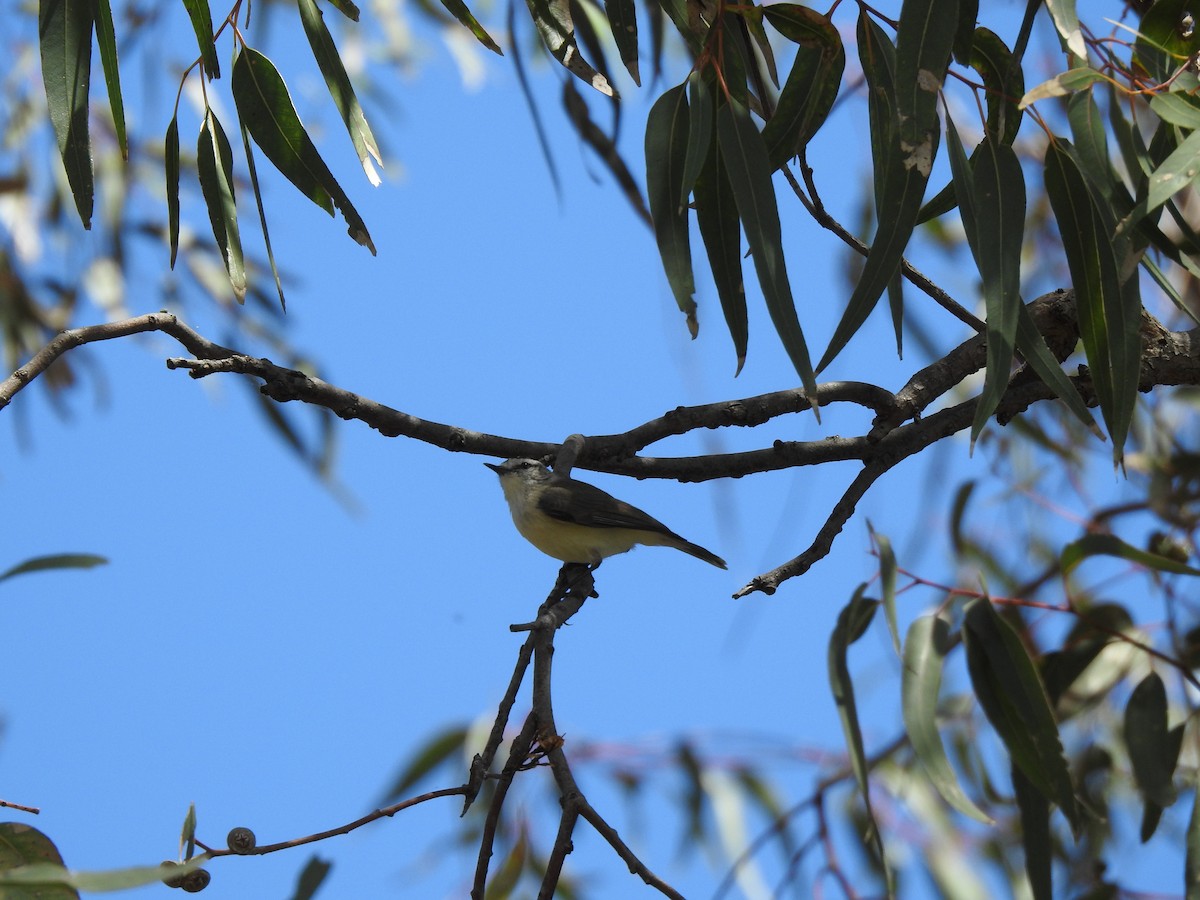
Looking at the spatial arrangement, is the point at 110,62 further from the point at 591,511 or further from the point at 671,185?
the point at 591,511

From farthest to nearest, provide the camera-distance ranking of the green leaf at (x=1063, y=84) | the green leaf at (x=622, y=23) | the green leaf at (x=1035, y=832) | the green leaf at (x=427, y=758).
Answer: the green leaf at (x=427, y=758)
the green leaf at (x=622, y=23)
the green leaf at (x=1035, y=832)
the green leaf at (x=1063, y=84)

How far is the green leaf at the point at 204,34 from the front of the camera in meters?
1.90

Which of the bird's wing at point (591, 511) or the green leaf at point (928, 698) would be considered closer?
the green leaf at point (928, 698)

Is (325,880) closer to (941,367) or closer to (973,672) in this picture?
(973,672)

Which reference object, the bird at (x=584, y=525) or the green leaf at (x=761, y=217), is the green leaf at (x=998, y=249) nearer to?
the green leaf at (x=761, y=217)

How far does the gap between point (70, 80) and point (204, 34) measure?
222mm

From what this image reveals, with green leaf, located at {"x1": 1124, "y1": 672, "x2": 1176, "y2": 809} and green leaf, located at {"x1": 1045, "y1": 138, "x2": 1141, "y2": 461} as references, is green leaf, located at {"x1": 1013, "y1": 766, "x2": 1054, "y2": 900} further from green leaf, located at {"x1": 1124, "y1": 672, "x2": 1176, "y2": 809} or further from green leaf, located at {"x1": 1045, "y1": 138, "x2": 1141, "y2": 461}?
green leaf, located at {"x1": 1045, "y1": 138, "x2": 1141, "y2": 461}

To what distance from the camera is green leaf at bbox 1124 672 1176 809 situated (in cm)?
204

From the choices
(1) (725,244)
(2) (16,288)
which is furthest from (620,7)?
(2) (16,288)

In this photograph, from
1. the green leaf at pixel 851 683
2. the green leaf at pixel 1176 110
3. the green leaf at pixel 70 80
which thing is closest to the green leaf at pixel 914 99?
the green leaf at pixel 1176 110

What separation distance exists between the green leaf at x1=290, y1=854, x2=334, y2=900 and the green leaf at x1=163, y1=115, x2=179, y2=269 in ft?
3.08

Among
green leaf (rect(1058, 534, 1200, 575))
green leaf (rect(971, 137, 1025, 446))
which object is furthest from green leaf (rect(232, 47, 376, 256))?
green leaf (rect(1058, 534, 1200, 575))

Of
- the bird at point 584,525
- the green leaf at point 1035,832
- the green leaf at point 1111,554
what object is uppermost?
the bird at point 584,525

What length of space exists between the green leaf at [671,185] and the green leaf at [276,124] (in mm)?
522
